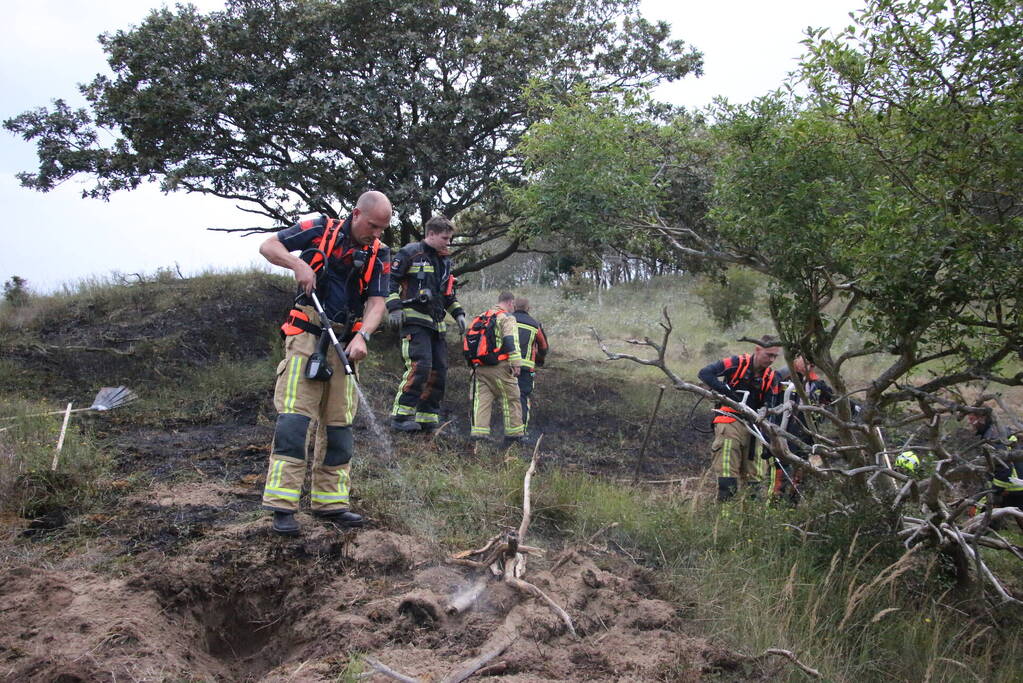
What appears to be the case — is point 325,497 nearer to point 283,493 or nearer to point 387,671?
point 283,493

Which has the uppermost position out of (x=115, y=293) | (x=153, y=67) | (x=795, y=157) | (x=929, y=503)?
(x=153, y=67)

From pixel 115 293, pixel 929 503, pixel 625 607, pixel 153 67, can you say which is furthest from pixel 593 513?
pixel 115 293

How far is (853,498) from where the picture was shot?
520cm

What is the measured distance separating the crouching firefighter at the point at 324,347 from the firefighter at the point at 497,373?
10.6 feet

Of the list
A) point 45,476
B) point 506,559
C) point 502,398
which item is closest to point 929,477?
point 506,559

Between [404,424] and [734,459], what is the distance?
3.08 metres

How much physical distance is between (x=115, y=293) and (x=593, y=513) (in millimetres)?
10938

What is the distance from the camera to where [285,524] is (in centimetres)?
455

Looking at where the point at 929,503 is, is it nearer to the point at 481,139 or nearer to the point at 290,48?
the point at 481,139

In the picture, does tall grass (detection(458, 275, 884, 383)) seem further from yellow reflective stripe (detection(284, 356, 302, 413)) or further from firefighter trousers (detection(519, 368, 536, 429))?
yellow reflective stripe (detection(284, 356, 302, 413))

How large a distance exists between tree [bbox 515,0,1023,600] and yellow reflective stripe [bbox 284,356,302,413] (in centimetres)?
186

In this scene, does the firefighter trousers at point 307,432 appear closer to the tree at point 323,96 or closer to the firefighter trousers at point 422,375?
the firefighter trousers at point 422,375

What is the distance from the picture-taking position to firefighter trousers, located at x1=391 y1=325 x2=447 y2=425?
7715 millimetres

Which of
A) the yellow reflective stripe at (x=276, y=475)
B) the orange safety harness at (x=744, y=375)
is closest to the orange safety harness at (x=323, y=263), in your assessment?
the yellow reflective stripe at (x=276, y=475)
